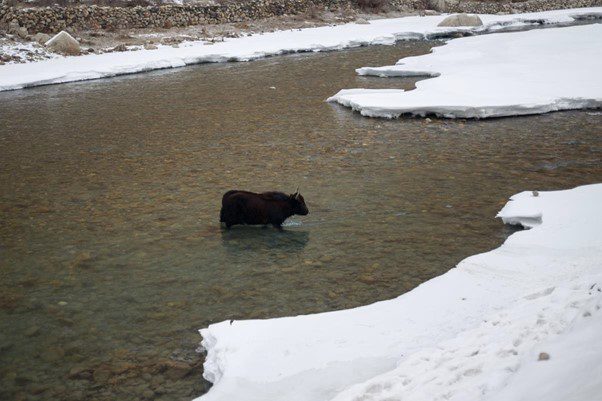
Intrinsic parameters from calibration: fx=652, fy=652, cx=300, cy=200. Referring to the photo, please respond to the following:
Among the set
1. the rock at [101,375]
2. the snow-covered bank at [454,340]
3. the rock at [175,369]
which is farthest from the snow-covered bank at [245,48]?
the snow-covered bank at [454,340]

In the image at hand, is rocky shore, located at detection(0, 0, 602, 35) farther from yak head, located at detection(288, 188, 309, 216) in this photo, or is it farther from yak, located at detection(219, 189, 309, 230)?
yak head, located at detection(288, 188, 309, 216)

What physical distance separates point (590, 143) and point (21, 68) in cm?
2064

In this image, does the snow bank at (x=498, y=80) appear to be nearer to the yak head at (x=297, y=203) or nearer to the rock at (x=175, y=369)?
the yak head at (x=297, y=203)

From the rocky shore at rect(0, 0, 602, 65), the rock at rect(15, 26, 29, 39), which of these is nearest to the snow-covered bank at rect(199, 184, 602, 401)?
the rocky shore at rect(0, 0, 602, 65)

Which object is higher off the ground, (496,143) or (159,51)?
(159,51)

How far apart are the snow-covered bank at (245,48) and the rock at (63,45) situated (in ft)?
3.51

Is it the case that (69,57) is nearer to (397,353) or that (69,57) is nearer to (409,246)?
(409,246)

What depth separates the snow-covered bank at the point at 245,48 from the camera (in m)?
23.6

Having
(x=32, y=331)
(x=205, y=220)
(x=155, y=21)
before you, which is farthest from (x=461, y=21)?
(x=32, y=331)

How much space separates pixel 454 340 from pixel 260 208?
12.8 feet

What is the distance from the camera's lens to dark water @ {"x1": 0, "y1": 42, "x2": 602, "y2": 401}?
566 cm

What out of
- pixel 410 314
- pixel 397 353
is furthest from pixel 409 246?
pixel 397 353

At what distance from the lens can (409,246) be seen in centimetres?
739

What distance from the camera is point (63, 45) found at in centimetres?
2769
